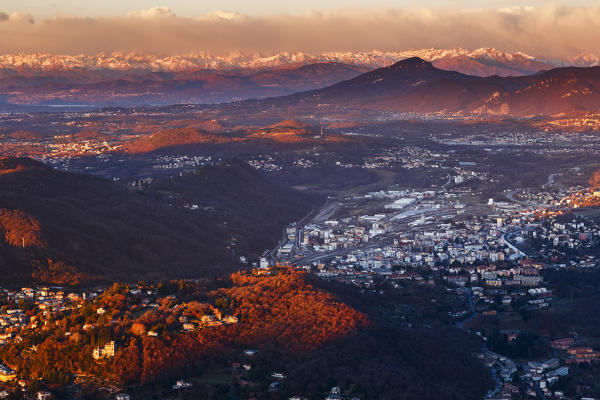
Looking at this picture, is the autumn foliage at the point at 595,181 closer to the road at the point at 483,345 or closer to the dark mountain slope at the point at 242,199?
the dark mountain slope at the point at 242,199

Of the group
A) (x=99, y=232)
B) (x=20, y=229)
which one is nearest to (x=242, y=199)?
(x=99, y=232)

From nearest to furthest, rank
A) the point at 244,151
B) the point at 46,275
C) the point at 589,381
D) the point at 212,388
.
→ the point at 212,388, the point at 589,381, the point at 46,275, the point at 244,151

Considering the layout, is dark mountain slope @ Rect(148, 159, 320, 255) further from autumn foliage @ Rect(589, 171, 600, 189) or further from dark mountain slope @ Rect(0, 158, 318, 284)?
autumn foliage @ Rect(589, 171, 600, 189)

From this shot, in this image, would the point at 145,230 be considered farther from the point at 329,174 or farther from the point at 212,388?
the point at 329,174

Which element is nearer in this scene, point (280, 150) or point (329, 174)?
point (329, 174)

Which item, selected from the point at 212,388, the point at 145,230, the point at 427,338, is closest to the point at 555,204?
the point at 145,230

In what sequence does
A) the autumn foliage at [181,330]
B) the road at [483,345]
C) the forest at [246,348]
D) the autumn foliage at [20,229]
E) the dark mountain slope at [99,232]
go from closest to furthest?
the forest at [246,348]
the autumn foliage at [181,330]
the road at [483,345]
the dark mountain slope at [99,232]
the autumn foliage at [20,229]

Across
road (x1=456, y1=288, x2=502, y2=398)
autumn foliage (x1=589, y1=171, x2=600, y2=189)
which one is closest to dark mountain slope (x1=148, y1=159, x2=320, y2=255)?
road (x1=456, y1=288, x2=502, y2=398)

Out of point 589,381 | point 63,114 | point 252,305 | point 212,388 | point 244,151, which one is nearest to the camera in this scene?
point 212,388

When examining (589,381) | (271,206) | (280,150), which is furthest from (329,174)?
(589,381)

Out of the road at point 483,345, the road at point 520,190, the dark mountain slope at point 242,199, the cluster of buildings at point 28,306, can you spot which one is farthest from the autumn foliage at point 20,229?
the road at point 520,190

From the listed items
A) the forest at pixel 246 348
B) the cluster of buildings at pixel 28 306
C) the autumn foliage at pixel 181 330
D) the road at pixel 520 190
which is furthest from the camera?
the road at pixel 520 190
